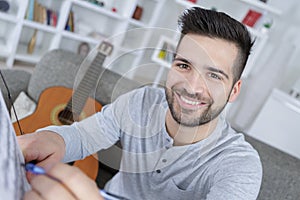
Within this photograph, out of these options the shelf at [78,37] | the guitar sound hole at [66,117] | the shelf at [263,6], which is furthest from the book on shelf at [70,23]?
the guitar sound hole at [66,117]

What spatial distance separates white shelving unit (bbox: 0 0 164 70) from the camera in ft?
5.86

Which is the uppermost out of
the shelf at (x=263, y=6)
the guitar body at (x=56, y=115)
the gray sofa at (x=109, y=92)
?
the shelf at (x=263, y=6)

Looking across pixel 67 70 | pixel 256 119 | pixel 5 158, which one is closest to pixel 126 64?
pixel 5 158

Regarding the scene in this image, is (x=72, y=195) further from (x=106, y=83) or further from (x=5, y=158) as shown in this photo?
(x=106, y=83)

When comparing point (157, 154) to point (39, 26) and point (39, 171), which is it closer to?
point (39, 171)

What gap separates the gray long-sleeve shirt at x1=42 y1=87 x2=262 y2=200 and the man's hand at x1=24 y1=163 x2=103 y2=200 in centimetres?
13

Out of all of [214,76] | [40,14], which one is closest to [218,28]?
[214,76]

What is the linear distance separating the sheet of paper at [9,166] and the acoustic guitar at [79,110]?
7 centimetres

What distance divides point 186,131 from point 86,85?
0.37 feet

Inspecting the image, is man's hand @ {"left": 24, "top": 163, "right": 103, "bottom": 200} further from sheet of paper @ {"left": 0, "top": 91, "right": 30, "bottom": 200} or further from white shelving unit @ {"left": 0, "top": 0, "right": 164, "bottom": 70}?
white shelving unit @ {"left": 0, "top": 0, "right": 164, "bottom": 70}

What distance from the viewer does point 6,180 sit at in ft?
0.60

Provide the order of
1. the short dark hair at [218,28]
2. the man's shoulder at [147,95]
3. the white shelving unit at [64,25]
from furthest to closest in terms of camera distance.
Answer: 1. the white shelving unit at [64,25]
2. the man's shoulder at [147,95]
3. the short dark hair at [218,28]

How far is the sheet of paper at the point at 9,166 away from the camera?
0.59 ft

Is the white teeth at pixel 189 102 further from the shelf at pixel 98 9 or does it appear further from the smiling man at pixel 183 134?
the shelf at pixel 98 9
